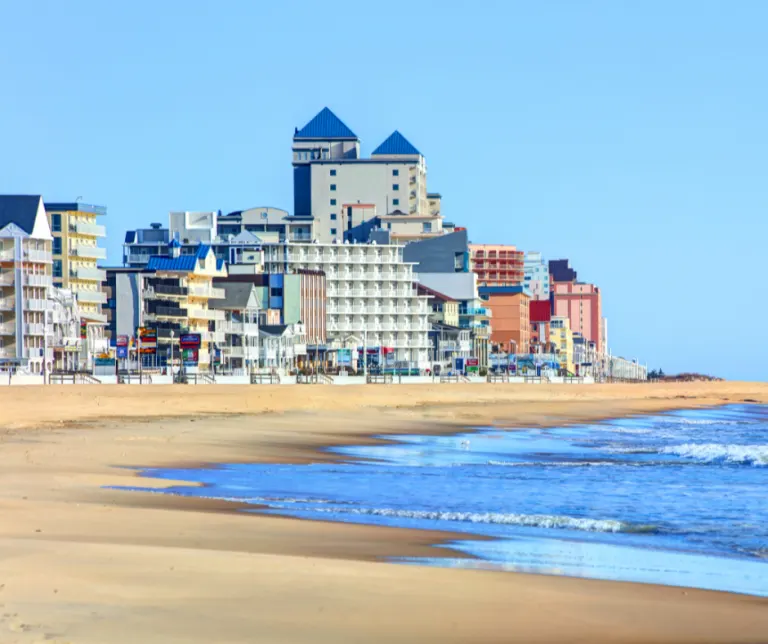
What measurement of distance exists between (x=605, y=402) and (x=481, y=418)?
33691 millimetres

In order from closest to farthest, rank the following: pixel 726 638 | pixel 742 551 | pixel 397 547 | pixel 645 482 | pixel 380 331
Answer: pixel 726 638, pixel 397 547, pixel 742 551, pixel 645 482, pixel 380 331

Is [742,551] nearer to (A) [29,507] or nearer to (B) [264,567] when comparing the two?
(B) [264,567]

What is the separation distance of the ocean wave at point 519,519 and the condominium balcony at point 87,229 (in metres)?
129

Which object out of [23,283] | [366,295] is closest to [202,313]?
[23,283]

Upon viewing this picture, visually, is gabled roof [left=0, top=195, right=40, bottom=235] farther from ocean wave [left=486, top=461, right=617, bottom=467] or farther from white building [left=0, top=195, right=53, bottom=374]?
ocean wave [left=486, top=461, right=617, bottom=467]

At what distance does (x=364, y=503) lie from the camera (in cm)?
2359

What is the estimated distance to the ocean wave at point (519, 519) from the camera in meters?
20.9

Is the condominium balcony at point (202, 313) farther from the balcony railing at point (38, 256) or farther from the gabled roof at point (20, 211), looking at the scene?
the gabled roof at point (20, 211)

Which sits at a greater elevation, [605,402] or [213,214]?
[213,214]

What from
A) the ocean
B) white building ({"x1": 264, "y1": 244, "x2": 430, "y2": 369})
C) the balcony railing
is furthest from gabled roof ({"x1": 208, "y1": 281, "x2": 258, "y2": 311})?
the ocean

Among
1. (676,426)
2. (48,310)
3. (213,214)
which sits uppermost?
(213,214)

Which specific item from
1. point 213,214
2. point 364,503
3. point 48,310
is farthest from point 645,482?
point 213,214

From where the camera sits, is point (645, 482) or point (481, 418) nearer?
point (645, 482)

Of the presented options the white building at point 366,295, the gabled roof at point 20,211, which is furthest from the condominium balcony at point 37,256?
the white building at point 366,295
